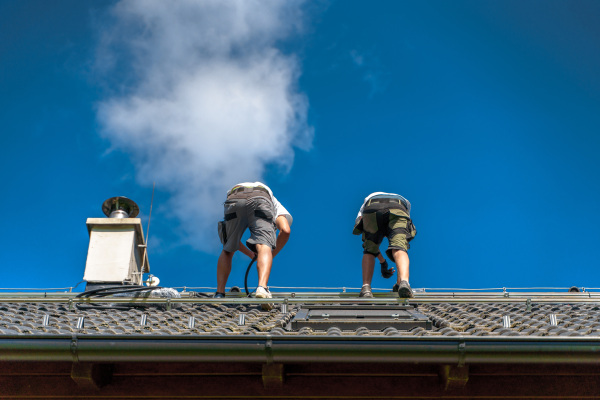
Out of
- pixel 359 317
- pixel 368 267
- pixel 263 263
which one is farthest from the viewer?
pixel 368 267

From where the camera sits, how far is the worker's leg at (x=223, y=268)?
24.8 ft

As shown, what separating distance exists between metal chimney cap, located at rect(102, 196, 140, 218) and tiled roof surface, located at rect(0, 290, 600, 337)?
2795mm

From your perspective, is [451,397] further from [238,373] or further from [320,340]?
[238,373]

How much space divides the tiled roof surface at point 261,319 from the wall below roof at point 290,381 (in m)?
0.25

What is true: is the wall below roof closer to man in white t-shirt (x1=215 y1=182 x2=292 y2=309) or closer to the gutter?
the gutter

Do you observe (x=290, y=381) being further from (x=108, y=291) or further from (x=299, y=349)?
(x=108, y=291)

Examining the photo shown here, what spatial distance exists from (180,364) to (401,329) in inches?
67.5

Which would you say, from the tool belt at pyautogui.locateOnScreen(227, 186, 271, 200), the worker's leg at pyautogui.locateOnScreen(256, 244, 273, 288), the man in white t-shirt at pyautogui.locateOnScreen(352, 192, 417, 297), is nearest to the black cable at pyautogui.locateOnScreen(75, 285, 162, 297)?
the worker's leg at pyautogui.locateOnScreen(256, 244, 273, 288)

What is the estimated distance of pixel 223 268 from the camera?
758cm

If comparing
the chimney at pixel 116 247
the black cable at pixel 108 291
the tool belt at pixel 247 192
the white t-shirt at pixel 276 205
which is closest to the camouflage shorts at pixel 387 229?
the white t-shirt at pixel 276 205

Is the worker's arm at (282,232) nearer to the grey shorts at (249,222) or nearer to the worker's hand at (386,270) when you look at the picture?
the grey shorts at (249,222)

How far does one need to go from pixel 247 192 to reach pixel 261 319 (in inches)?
88.7

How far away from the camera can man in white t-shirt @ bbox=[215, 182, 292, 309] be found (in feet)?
24.7

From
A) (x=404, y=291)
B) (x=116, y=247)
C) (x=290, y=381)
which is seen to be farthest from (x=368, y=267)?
(x=290, y=381)
